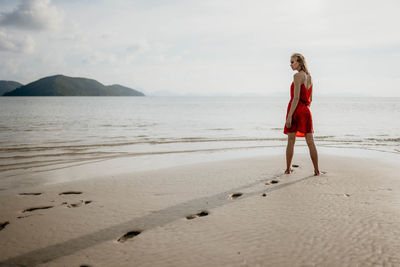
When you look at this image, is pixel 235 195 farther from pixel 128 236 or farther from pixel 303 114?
pixel 303 114

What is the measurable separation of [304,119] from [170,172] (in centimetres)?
346

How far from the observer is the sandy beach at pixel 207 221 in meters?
2.85

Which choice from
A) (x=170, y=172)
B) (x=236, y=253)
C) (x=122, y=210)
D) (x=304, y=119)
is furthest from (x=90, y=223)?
(x=304, y=119)

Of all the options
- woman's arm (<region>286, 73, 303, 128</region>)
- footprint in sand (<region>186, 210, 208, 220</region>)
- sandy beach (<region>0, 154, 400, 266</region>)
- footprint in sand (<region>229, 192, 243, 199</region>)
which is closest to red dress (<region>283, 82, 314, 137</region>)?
woman's arm (<region>286, 73, 303, 128</region>)

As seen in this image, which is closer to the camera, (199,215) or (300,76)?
→ (199,215)

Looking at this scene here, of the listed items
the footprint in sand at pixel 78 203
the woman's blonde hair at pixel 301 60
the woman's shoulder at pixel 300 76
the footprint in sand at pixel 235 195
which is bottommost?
the footprint in sand at pixel 78 203

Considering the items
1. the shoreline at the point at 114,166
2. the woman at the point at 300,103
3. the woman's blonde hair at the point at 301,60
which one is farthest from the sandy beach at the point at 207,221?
the woman's blonde hair at the point at 301,60

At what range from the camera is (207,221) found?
3.76 m

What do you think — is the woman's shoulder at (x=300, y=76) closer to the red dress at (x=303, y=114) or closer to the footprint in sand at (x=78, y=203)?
the red dress at (x=303, y=114)

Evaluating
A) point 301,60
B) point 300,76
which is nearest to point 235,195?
point 300,76

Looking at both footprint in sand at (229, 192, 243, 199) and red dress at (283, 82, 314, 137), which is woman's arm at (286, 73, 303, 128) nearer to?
red dress at (283, 82, 314, 137)

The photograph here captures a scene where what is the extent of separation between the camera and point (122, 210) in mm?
4250

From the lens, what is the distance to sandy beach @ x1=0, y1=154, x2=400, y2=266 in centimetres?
285

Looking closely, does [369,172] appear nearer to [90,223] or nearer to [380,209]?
[380,209]
